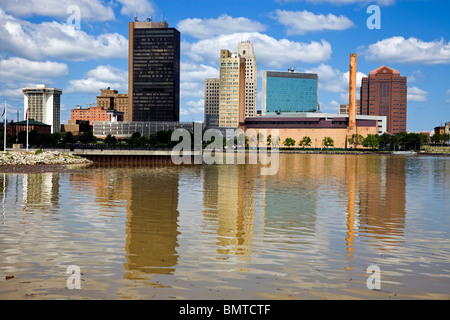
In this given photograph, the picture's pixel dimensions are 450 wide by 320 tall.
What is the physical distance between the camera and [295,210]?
1089 inches

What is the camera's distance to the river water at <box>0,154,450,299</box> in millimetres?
12195

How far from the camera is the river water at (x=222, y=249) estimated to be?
12195 millimetres

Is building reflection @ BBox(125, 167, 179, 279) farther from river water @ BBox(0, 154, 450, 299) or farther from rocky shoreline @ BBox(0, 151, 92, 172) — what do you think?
rocky shoreline @ BBox(0, 151, 92, 172)

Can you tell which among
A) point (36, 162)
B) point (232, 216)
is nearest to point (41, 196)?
point (232, 216)

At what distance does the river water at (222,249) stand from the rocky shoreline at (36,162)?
37837 mm

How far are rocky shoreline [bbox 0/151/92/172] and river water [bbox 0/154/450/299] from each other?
3784 cm

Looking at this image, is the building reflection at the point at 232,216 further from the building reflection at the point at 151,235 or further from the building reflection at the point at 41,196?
the building reflection at the point at 41,196

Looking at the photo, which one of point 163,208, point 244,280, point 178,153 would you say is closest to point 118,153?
point 178,153

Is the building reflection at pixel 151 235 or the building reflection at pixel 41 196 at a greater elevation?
the building reflection at pixel 41 196

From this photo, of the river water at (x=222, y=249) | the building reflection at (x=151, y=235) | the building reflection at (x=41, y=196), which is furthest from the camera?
the building reflection at (x=41, y=196)

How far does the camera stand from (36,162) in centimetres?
7425

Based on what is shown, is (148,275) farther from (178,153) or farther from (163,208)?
(178,153)

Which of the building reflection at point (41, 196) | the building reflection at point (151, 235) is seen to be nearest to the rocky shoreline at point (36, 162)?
the building reflection at point (41, 196)

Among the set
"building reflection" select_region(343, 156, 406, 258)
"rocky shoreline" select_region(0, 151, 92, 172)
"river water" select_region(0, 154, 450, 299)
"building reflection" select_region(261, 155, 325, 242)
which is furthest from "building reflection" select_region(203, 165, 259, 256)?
"rocky shoreline" select_region(0, 151, 92, 172)
